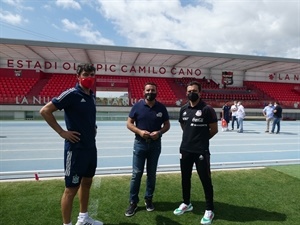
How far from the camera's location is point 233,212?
376cm

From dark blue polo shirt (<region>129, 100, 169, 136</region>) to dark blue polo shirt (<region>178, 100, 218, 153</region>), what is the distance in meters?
0.40

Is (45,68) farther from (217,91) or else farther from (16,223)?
(16,223)

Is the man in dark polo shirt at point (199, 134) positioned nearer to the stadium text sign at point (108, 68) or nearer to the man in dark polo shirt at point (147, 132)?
the man in dark polo shirt at point (147, 132)

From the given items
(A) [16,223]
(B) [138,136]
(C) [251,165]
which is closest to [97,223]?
(A) [16,223]

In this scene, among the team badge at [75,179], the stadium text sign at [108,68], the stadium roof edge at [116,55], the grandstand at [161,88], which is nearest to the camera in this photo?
the team badge at [75,179]

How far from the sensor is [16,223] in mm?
3281

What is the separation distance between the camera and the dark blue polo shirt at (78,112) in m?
2.80

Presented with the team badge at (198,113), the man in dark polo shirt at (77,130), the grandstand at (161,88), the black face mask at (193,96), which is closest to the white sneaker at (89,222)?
the man in dark polo shirt at (77,130)

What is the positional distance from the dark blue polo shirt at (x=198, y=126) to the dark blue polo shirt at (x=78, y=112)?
1407 millimetres

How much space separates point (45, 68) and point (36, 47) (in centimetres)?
720

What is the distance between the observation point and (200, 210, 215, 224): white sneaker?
342cm

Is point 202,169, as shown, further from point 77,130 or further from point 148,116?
point 77,130

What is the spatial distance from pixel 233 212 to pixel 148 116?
1.97 meters

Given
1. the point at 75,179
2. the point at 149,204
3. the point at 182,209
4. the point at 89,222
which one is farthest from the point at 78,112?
the point at 182,209
